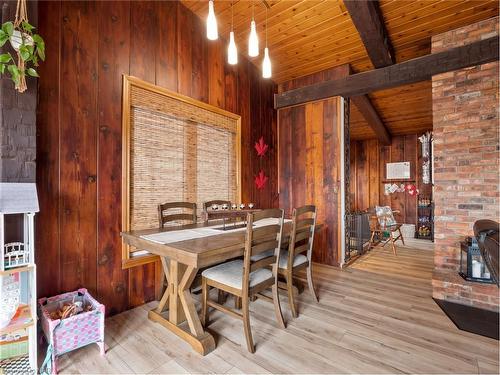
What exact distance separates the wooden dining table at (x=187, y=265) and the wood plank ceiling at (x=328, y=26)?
7.93ft

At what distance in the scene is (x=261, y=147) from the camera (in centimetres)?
393

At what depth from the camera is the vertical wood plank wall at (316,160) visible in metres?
3.69

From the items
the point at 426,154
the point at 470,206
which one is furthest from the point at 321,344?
the point at 426,154

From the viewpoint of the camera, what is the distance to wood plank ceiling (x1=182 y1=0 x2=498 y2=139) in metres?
2.55

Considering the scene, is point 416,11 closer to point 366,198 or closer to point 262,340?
point 262,340

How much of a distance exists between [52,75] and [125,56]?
0.66m

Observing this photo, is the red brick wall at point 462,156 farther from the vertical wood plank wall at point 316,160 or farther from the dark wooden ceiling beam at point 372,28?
the vertical wood plank wall at point 316,160

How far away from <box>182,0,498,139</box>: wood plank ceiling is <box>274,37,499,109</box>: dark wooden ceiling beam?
0.27m

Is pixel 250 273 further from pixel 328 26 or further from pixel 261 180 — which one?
pixel 328 26

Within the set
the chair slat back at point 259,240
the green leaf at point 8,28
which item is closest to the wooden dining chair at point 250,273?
the chair slat back at point 259,240

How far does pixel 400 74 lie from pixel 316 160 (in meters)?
1.51

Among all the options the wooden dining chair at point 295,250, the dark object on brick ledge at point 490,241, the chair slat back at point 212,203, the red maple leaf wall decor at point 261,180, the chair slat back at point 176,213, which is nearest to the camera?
the dark object on brick ledge at point 490,241

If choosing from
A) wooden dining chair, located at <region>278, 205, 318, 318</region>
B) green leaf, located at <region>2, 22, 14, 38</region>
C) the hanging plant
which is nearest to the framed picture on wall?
wooden dining chair, located at <region>278, 205, 318, 318</region>

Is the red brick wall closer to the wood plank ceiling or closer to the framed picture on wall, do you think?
the wood plank ceiling
